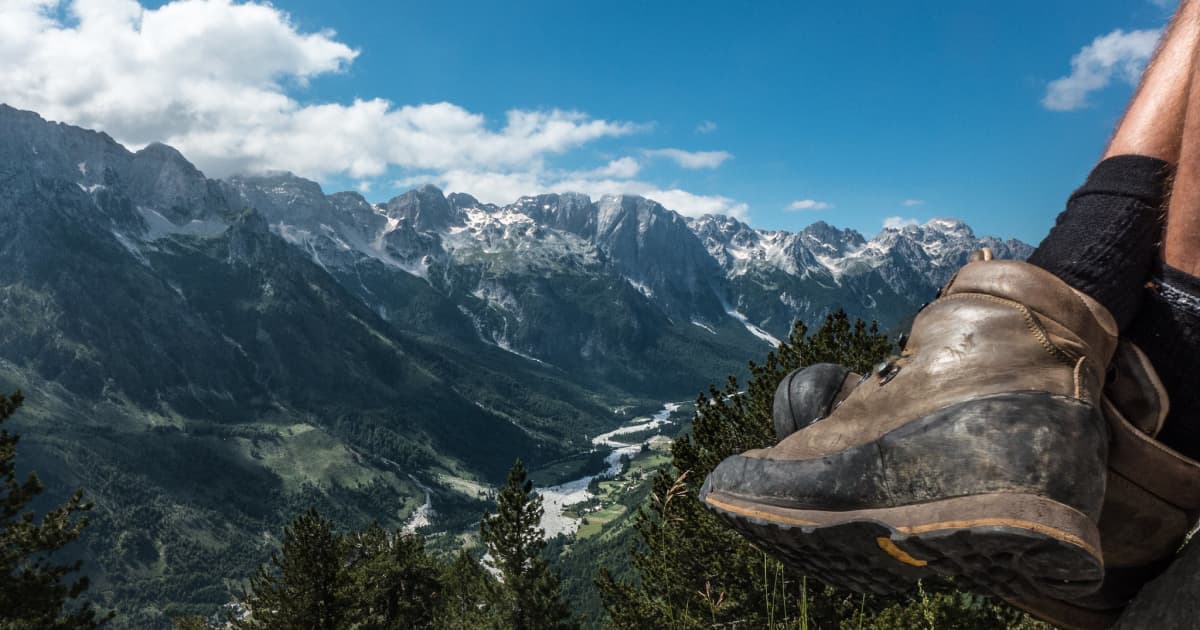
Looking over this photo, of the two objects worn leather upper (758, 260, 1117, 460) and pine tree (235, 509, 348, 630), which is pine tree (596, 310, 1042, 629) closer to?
worn leather upper (758, 260, 1117, 460)

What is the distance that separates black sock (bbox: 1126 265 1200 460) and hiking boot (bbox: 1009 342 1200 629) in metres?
0.09

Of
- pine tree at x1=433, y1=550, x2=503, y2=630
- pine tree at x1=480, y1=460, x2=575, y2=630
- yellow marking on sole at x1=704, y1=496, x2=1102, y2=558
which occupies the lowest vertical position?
pine tree at x1=433, y1=550, x2=503, y2=630

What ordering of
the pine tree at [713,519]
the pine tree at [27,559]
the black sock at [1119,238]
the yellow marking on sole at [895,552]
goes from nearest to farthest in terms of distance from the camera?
the yellow marking on sole at [895,552]
the black sock at [1119,238]
the pine tree at [713,519]
the pine tree at [27,559]

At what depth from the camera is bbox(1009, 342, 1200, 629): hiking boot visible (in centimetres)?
226

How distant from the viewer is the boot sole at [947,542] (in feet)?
6.34

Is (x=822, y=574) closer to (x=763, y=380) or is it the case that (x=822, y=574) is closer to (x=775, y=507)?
(x=775, y=507)

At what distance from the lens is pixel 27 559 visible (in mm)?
16719

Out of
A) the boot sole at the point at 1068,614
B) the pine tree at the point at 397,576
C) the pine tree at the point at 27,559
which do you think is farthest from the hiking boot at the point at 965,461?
the pine tree at the point at 397,576

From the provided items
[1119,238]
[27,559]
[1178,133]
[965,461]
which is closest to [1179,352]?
[1119,238]

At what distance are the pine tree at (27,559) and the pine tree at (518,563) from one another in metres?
19.9

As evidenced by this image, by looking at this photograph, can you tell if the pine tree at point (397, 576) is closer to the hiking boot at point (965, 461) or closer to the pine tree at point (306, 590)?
the pine tree at point (306, 590)

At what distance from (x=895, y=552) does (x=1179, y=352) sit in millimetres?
1399

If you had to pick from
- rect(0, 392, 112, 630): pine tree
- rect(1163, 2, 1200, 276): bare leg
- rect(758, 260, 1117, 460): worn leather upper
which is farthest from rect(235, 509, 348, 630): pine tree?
rect(1163, 2, 1200, 276): bare leg

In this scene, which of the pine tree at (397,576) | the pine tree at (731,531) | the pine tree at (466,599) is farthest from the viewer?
the pine tree at (397,576)
